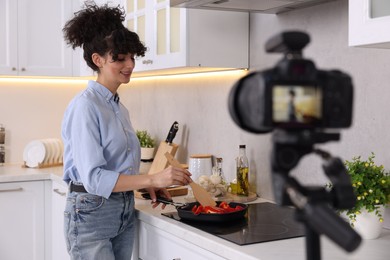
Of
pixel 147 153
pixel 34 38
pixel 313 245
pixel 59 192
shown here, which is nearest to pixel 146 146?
pixel 147 153

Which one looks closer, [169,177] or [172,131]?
[169,177]

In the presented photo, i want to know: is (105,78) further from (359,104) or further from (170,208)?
(359,104)

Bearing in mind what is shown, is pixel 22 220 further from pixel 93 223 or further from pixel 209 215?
pixel 209 215

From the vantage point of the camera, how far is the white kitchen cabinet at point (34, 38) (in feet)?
11.3

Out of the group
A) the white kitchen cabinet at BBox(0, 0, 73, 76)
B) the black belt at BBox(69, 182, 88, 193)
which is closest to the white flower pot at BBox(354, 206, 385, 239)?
the black belt at BBox(69, 182, 88, 193)

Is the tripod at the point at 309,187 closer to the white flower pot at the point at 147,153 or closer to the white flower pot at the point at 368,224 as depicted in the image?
the white flower pot at the point at 368,224

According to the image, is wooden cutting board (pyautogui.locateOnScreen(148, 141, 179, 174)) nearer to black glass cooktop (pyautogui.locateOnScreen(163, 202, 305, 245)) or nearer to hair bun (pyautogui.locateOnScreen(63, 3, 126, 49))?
black glass cooktop (pyautogui.locateOnScreen(163, 202, 305, 245))

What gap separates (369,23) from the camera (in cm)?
138

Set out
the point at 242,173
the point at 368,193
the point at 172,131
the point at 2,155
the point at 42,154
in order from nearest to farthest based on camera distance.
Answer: the point at 368,193
the point at 242,173
the point at 172,131
the point at 42,154
the point at 2,155

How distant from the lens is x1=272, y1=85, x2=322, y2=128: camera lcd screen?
0.62m

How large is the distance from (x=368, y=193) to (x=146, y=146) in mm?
1717

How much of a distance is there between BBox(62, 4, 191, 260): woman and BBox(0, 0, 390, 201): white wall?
0.54m

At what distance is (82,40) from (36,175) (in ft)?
4.45

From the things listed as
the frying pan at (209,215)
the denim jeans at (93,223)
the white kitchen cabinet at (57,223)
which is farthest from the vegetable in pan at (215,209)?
the white kitchen cabinet at (57,223)
